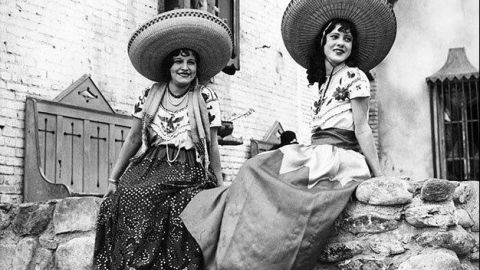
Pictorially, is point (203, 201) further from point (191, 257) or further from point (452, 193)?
point (452, 193)

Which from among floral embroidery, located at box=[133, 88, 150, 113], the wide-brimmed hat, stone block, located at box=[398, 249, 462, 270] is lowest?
stone block, located at box=[398, 249, 462, 270]

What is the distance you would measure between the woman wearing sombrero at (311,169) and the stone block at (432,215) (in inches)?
12.6

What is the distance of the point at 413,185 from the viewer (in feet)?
10.9

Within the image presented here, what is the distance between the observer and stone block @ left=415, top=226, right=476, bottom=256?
3205 millimetres

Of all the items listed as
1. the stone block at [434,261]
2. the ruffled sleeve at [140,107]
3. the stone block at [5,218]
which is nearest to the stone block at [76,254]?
the stone block at [5,218]

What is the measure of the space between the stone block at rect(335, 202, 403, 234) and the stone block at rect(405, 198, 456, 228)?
82mm

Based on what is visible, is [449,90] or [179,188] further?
[449,90]

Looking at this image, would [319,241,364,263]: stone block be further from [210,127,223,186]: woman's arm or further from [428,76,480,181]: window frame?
[428,76,480,181]: window frame

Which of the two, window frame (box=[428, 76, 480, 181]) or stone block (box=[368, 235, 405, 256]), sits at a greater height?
window frame (box=[428, 76, 480, 181])

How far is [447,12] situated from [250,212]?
9.24m

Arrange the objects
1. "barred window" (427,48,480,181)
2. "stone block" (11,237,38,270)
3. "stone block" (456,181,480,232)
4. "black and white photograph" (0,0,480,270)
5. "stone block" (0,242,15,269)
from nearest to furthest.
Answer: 1. "black and white photograph" (0,0,480,270)
2. "stone block" (456,181,480,232)
3. "stone block" (11,237,38,270)
4. "stone block" (0,242,15,269)
5. "barred window" (427,48,480,181)

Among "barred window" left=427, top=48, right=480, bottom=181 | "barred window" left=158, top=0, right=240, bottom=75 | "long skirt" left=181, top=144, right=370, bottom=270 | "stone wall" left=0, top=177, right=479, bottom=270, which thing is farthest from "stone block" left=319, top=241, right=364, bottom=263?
"barred window" left=427, top=48, right=480, bottom=181

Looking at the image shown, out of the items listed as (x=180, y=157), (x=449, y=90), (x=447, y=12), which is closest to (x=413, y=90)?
(x=449, y=90)

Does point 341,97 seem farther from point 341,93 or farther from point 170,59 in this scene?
point 170,59
